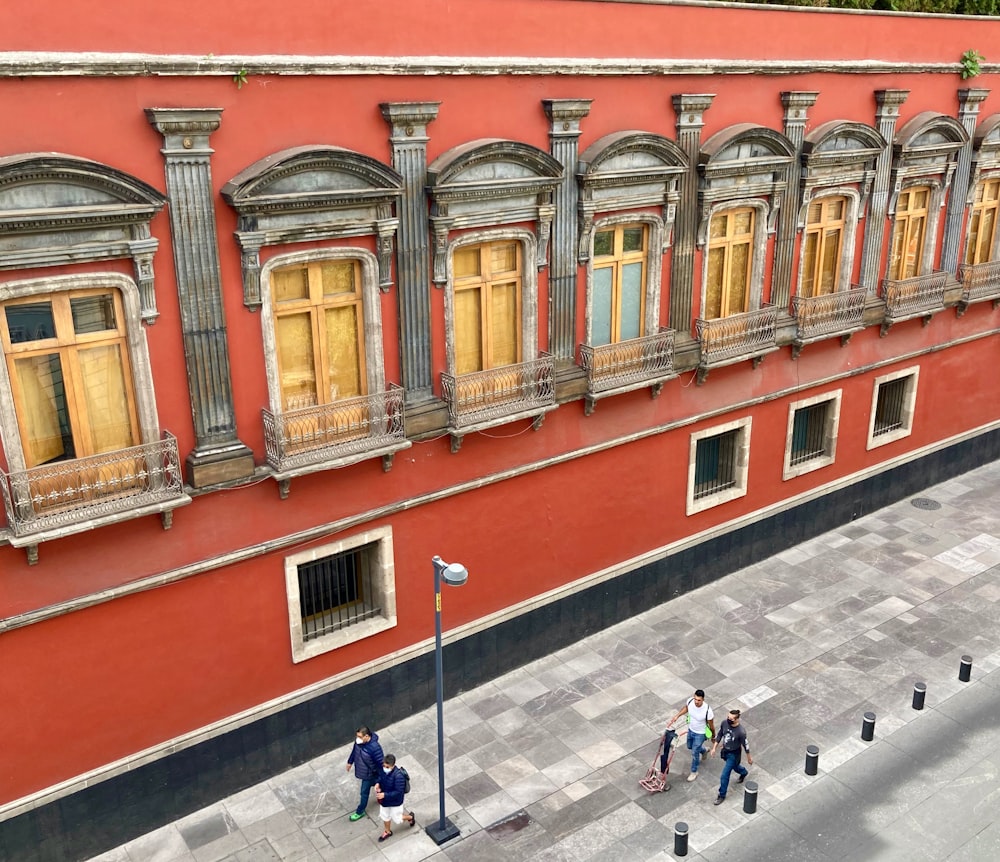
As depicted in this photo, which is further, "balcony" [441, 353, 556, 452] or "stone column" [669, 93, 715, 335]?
"stone column" [669, 93, 715, 335]

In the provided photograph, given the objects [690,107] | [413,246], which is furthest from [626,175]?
[413,246]

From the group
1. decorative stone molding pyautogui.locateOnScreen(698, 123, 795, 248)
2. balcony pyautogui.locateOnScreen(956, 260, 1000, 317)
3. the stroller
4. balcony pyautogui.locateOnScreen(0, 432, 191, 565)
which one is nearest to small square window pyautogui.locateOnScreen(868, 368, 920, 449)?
balcony pyautogui.locateOnScreen(956, 260, 1000, 317)

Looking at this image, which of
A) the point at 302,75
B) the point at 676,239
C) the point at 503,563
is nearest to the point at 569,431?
the point at 503,563

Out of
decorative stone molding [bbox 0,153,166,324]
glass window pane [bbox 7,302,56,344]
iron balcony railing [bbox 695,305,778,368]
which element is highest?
decorative stone molding [bbox 0,153,166,324]

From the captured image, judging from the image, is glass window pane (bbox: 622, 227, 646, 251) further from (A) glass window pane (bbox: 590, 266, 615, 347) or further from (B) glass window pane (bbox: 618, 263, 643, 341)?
(A) glass window pane (bbox: 590, 266, 615, 347)

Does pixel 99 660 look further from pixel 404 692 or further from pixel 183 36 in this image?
pixel 183 36

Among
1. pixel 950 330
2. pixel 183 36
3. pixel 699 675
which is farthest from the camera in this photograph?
pixel 950 330

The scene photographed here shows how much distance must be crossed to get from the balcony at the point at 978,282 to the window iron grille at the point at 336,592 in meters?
16.8

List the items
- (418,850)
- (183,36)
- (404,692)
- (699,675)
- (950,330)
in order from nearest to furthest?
(183,36), (418,850), (404,692), (699,675), (950,330)

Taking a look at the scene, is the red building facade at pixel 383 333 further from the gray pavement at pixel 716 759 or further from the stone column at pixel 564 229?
the gray pavement at pixel 716 759

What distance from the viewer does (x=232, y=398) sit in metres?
13.2

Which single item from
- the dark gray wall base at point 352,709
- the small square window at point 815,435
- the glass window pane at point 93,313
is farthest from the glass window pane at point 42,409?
the small square window at point 815,435

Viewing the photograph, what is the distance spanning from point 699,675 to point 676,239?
27.0ft

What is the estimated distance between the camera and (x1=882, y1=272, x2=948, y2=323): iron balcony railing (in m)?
21.8
